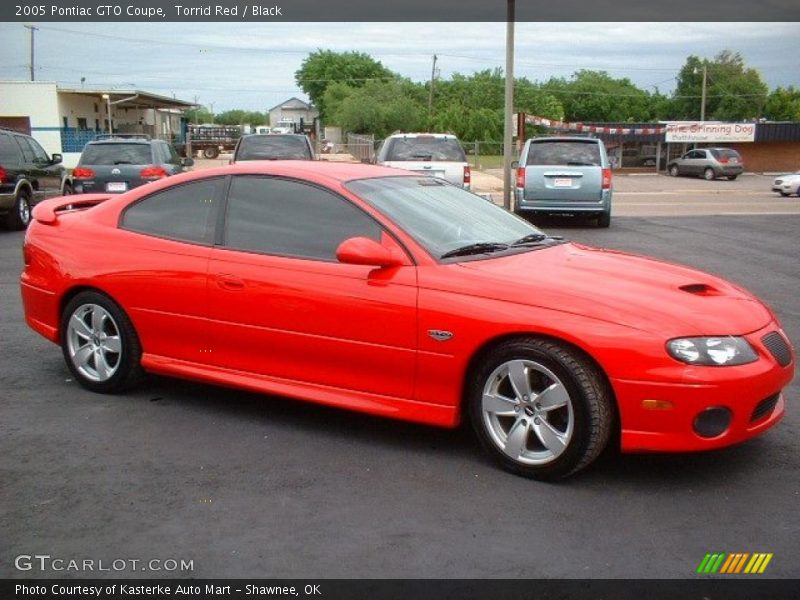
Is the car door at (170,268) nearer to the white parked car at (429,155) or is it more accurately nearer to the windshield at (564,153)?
the white parked car at (429,155)

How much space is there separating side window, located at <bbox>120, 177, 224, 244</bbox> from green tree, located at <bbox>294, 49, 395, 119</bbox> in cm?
9904

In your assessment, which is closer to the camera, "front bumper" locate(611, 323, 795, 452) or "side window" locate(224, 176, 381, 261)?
"front bumper" locate(611, 323, 795, 452)

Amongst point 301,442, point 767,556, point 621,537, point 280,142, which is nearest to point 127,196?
point 301,442

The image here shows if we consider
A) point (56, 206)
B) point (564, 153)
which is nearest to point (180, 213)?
point (56, 206)

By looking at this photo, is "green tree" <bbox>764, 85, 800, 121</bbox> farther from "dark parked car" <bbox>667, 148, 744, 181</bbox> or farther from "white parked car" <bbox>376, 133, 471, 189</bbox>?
"white parked car" <bbox>376, 133, 471, 189</bbox>

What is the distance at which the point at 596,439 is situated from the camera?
393 cm

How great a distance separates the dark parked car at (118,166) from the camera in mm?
15320

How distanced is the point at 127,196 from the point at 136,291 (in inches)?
28.8

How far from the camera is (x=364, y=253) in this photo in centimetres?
431

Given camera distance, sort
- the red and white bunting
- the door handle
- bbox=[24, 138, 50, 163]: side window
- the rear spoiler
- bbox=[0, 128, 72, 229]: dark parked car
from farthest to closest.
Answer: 1. the red and white bunting
2. bbox=[24, 138, 50, 163]: side window
3. bbox=[0, 128, 72, 229]: dark parked car
4. the rear spoiler
5. the door handle

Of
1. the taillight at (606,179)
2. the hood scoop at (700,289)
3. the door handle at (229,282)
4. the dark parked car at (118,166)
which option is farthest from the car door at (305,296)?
the taillight at (606,179)

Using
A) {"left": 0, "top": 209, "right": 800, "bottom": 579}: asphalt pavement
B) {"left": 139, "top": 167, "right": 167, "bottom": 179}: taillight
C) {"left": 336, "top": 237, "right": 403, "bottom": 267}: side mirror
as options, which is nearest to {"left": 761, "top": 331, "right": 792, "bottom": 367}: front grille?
{"left": 0, "top": 209, "right": 800, "bottom": 579}: asphalt pavement

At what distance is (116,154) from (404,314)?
42.1 ft

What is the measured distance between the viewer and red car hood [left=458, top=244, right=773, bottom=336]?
3955mm
